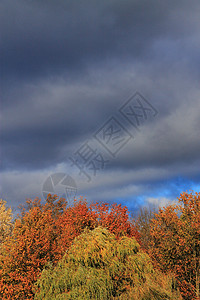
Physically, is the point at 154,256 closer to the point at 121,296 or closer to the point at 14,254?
the point at 121,296

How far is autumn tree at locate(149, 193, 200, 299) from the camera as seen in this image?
26.4 metres

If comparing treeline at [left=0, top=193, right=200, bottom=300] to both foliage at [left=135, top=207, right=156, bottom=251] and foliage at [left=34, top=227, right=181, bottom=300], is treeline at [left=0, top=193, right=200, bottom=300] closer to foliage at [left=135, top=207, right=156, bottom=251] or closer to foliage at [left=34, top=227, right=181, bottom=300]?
foliage at [left=34, top=227, right=181, bottom=300]

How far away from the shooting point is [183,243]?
88.2 feet

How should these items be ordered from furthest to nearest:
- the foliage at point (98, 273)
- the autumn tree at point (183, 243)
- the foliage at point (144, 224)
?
the foliage at point (144, 224), the autumn tree at point (183, 243), the foliage at point (98, 273)

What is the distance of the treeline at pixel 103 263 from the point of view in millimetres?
23172

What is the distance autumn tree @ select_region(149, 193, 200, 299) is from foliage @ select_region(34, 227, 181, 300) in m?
2.48

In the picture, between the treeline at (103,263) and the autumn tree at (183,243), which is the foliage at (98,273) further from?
the autumn tree at (183,243)

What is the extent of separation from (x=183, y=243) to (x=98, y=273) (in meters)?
8.12

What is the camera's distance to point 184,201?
29062 mm

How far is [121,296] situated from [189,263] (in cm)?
777

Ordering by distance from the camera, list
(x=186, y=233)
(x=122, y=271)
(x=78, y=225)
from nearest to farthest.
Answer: (x=122, y=271) → (x=186, y=233) → (x=78, y=225)

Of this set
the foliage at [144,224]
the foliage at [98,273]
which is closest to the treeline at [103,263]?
the foliage at [98,273]

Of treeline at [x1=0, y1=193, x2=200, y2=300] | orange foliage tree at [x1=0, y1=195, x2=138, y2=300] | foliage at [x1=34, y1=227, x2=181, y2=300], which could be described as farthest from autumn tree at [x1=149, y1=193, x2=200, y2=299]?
orange foliage tree at [x1=0, y1=195, x2=138, y2=300]

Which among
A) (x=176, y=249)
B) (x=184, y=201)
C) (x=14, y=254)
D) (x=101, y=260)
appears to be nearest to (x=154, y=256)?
(x=176, y=249)
